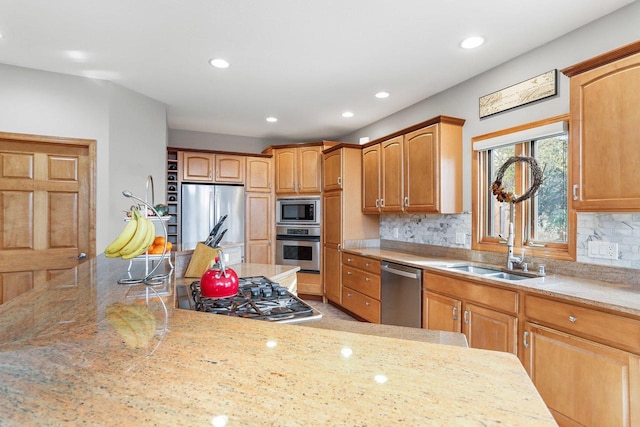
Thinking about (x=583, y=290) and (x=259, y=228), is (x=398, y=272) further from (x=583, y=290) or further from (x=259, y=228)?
(x=259, y=228)

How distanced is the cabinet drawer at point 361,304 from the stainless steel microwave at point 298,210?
1.12m

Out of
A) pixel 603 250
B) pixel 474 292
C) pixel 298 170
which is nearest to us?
pixel 603 250

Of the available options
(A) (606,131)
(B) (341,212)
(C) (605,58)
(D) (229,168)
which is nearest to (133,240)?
(A) (606,131)

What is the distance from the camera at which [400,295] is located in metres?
3.01

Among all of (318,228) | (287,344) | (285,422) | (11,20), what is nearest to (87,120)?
(11,20)

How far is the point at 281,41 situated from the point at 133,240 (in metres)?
1.74

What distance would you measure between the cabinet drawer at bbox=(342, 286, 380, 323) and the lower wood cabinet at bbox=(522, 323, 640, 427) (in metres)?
1.61

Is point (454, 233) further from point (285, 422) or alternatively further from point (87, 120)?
point (87, 120)

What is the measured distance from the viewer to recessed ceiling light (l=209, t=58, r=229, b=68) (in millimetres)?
2660

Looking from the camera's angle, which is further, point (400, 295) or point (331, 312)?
point (331, 312)

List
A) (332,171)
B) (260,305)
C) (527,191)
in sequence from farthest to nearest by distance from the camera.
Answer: (332,171) < (527,191) < (260,305)

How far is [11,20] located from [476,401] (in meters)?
3.19

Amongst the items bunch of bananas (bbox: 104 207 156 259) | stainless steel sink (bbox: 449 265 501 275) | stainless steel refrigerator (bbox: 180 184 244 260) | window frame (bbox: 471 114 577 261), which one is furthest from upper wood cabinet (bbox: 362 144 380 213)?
bunch of bananas (bbox: 104 207 156 259)

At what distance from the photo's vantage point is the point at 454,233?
10.4 feet
